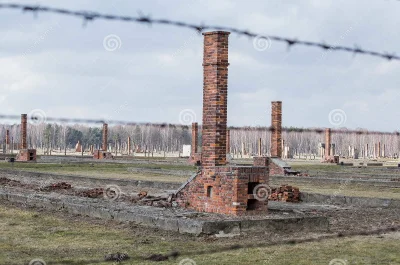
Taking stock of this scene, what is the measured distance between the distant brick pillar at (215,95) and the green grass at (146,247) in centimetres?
263

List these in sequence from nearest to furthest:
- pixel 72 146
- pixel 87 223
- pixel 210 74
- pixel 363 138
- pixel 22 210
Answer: pixel 87 223 → pixel 210 74 → pixel 22 210 → pixel 363 138 → pixel 72 146

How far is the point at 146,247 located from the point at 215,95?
15.2ft

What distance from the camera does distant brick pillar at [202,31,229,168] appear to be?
45.5 ft

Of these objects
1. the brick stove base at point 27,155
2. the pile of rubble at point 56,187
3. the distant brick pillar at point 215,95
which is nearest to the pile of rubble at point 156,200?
the distant brick pillar at point 215,95

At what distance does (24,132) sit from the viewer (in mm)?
45594

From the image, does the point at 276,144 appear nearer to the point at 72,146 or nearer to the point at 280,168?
the point at 280,168

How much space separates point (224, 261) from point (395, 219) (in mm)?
6658

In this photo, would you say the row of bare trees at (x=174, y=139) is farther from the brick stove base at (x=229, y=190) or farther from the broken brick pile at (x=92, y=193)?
the brick stove base at (x=229, y=190)

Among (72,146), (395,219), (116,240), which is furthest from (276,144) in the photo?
(72,146)

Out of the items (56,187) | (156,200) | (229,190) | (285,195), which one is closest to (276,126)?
(285,195)

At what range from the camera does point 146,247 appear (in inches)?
398

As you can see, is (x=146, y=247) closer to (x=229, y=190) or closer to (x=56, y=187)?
(x=229, y=190)

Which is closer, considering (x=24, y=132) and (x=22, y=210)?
(x=22, y=210)

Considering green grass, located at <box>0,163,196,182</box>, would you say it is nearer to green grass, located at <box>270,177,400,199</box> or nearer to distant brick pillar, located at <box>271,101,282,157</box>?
distant brick pillar, located at <box>271,101,282,157</box>
